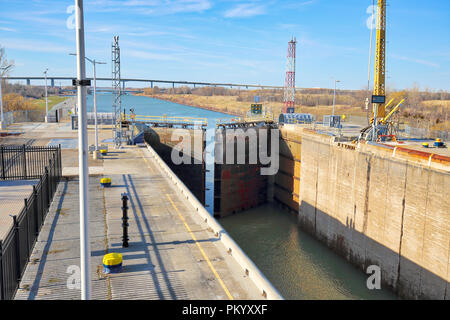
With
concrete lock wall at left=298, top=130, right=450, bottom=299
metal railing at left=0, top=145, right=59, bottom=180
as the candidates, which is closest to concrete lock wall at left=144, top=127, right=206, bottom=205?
concrete lock wall at left=298, top=130, right=450, bottom=299

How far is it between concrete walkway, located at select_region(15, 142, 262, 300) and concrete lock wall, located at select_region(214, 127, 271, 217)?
1369 cm

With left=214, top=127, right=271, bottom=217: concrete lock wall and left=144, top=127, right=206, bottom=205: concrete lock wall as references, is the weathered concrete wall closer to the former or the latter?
left=214, top=127, right=271, bottom=217: concrete lock wall

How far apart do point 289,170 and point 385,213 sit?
14.9m

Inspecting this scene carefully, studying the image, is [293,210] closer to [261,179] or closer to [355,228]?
[261,179]

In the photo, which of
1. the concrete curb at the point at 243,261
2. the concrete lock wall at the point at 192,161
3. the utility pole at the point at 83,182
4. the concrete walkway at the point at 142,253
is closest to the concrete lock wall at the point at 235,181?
the concrete lock wall at the point at 192,161

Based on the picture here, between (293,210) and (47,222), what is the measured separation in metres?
23.6

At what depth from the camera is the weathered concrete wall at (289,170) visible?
35406mm

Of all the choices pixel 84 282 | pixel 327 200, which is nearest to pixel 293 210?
pixel 327 200

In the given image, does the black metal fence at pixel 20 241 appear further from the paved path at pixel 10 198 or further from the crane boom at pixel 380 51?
the crane boom at pixel 380 51

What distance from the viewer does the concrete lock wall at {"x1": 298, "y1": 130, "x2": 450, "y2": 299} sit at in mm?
18734

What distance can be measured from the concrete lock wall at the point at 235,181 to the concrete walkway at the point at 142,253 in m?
13.7

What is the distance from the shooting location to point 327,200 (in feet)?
94.5

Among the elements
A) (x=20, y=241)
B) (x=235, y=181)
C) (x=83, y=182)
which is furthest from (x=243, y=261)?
(x=235, y=181)

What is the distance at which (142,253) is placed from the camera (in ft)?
45.1
